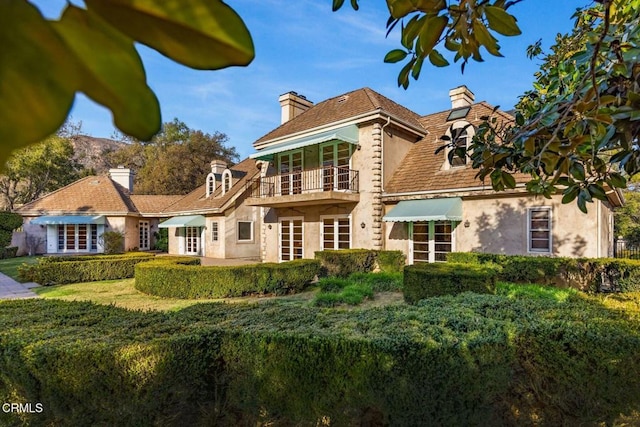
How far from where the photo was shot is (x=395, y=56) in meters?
2.03

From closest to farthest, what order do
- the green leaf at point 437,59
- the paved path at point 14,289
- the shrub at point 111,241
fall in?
the green leaf at point 437,59
the paved path at point 14,289
the shrub at point 111,241

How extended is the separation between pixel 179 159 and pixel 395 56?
41108 millimetres

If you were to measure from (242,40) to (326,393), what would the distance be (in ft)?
11.6

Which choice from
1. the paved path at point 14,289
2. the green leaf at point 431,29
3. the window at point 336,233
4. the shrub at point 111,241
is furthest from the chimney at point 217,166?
the green leaf at point 431,29

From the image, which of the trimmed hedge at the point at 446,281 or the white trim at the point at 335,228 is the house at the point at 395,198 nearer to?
the white trim at the point at 335,228

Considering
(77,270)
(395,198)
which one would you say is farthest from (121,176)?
(395,198)

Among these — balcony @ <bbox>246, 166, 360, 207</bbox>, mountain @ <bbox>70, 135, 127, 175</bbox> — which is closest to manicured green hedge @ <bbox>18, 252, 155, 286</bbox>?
balcony @ <bbox>246, 166, 360, 207</bbox>

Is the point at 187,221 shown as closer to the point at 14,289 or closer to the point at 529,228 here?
the point at 14,289

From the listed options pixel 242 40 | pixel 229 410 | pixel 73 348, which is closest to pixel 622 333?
pixel 229 410

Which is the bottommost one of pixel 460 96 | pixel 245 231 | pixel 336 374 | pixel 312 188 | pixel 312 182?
pixel 336 374

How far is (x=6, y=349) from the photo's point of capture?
375 cm

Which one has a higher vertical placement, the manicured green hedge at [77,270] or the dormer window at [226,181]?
the dormer window at [226,181]

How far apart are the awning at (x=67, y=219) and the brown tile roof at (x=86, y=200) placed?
1.86ft

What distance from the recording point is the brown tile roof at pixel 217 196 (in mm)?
23172
